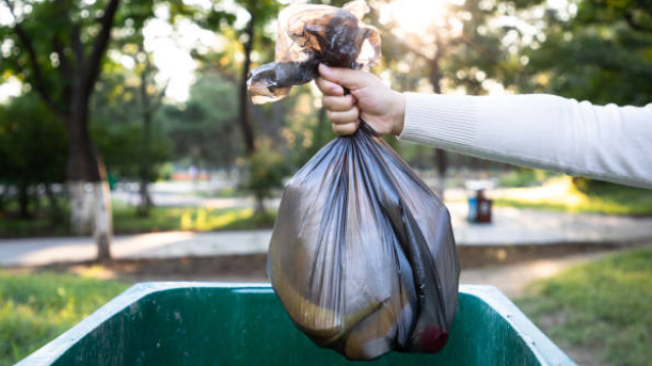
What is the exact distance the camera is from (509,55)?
12.9m

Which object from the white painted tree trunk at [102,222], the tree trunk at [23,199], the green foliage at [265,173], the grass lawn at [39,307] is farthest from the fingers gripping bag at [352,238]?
the tree trunk at [23,199]

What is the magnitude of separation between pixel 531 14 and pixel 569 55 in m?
2.80

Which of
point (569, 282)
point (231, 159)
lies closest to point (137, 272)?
point (569, 282)

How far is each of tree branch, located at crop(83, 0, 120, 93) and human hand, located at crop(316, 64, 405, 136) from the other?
7585 mm

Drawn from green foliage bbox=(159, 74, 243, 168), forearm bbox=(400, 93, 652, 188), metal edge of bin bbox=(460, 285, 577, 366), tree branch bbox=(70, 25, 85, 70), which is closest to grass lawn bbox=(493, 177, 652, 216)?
tree branch bbox=(70, 25, 85, 70)

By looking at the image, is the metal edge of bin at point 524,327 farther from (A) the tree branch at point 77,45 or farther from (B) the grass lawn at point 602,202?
(B) the grass lawn at point 602,202

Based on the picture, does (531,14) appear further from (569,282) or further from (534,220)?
(569,282)

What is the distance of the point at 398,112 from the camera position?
1.31 metres

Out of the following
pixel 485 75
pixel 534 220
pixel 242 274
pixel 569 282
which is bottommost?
pixel 534 220

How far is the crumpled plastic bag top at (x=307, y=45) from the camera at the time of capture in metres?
1.39

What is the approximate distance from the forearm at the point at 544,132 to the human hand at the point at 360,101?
2.2 inches

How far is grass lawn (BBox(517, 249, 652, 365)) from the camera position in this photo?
373 cm

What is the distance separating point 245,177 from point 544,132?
37.5ft

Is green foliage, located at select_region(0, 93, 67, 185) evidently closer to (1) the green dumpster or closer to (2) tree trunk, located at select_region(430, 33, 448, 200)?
(2) tree trunk, located at select_region(430, 33, 448, 200)
